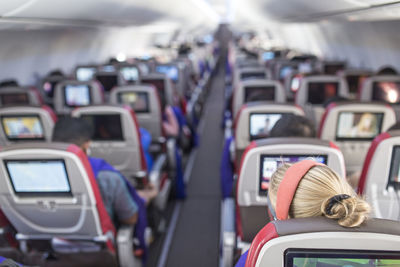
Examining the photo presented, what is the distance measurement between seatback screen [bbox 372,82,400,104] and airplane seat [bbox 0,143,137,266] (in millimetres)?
3986

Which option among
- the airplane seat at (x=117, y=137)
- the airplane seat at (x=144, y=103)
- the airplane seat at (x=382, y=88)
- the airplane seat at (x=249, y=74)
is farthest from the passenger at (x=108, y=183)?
the airplane seat at (x=249, y=74)

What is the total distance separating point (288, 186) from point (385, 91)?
4.47 metres

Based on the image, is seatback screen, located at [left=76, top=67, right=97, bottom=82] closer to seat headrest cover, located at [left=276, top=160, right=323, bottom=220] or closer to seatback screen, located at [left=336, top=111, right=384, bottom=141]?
seatback screen, located at [left=336, top=111, right=384, bottom=141]

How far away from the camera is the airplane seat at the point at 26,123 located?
11.3ft

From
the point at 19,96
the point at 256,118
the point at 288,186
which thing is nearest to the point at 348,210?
the point at 288,186

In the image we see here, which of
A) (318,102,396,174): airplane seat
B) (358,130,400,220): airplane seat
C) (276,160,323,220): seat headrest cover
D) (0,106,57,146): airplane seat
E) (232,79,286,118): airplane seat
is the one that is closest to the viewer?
(276,160,323,220): seat headrest cover

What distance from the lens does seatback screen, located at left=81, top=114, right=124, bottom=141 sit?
10.6 feet

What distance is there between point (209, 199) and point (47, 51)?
6789mm

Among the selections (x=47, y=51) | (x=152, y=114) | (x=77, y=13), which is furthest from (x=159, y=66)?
(x=152, y=114)

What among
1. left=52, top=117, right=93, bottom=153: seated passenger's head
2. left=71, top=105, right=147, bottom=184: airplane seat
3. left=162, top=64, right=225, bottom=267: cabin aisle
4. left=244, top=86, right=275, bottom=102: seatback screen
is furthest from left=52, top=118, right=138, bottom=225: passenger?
left=244, top=86, right=275, bottom=102: seatback screen

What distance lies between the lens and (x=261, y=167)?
2.08 m

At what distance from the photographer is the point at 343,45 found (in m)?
11.6

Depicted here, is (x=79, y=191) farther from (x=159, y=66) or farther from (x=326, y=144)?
(x=159, y=66)

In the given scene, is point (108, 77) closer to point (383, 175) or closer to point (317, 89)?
point (317, 89)
